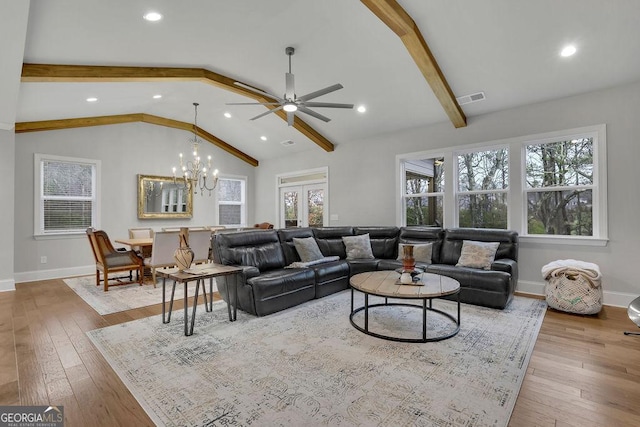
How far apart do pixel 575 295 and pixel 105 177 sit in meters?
8.11

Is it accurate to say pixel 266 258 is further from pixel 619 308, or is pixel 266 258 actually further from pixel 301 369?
pixel 619 308

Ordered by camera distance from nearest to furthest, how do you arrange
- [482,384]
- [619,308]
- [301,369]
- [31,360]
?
1. [482,384]
2. [301,369]
3. [31,360]
4. [619,308]

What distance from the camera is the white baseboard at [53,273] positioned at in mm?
5547

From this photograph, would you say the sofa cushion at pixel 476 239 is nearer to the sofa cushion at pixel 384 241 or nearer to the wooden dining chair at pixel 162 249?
the sofa cushion at pixel 384 241

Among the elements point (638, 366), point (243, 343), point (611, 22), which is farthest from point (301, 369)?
point (611, 22)

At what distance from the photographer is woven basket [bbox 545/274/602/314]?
A: 3594mm

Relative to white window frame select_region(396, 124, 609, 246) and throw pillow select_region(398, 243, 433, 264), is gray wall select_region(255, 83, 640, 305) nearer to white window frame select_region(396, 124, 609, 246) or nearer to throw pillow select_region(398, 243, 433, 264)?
white window frame select_region(396, 124, 609, 246)

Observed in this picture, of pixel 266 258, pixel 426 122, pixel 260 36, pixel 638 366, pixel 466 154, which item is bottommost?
pixel 638 366

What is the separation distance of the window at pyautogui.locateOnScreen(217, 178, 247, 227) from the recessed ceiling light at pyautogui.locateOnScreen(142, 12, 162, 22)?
17.5 feet

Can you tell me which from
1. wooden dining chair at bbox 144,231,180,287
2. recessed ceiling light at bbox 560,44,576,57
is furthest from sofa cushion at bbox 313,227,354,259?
recessed ceiling light at bbox 560,44,576,57

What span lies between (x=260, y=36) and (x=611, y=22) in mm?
3815

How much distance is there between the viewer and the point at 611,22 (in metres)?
3.18

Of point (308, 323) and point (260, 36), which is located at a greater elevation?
point (260, 36)

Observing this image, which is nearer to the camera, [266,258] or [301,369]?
[301,369]
